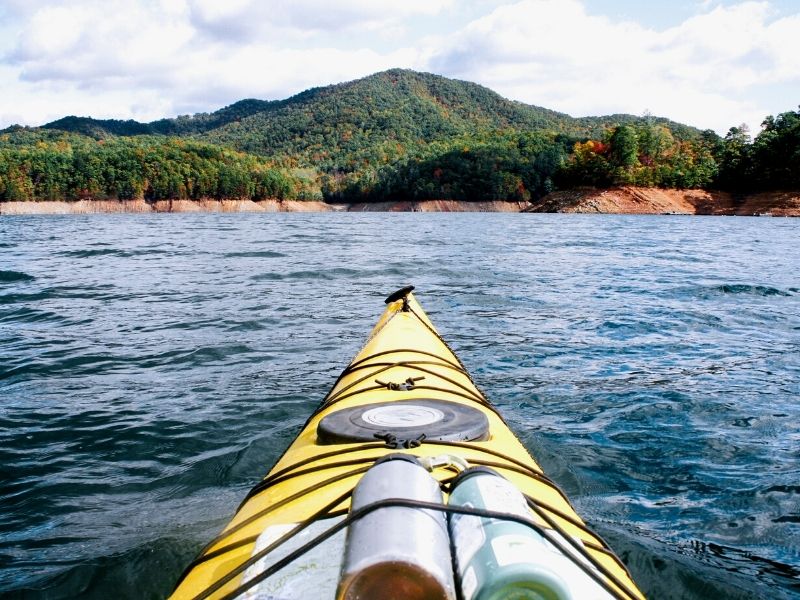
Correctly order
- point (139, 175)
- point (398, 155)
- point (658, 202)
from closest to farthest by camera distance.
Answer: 1. point (658, 202)
2. point (139, 175)
3. point (398, 155)

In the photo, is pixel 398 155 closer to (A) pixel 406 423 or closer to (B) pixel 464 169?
(B) pixel 464 169

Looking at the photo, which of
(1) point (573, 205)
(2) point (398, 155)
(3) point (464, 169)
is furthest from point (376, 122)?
(1) point (573, 205)

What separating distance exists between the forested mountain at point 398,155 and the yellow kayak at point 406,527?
67.1 meters

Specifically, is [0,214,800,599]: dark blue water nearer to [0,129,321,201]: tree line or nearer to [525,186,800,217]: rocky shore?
[525,186,800,217]: rocky shore

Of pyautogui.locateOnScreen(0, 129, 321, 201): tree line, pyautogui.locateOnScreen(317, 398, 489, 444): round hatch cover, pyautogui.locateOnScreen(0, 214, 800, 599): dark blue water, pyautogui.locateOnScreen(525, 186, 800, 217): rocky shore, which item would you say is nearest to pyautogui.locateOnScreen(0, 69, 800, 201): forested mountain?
pyautogui.locateOnScreen(0, 129, 321, 201): tree line

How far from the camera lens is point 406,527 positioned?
1.42 metres

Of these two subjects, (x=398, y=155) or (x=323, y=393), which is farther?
(x=398, y=155)

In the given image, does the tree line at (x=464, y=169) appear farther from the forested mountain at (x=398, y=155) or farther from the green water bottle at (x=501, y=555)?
the green water bottle at (x=501, y=555)

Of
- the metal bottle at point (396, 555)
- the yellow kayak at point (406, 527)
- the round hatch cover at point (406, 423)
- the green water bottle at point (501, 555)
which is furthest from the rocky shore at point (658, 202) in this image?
the metal bottle at point (396, 555)

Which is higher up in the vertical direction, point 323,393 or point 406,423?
point 406,423

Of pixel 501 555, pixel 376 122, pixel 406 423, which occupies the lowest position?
pixel 406 423

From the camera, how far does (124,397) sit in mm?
5941

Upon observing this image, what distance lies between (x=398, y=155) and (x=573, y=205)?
82.6m

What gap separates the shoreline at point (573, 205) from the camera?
60.9 meters
